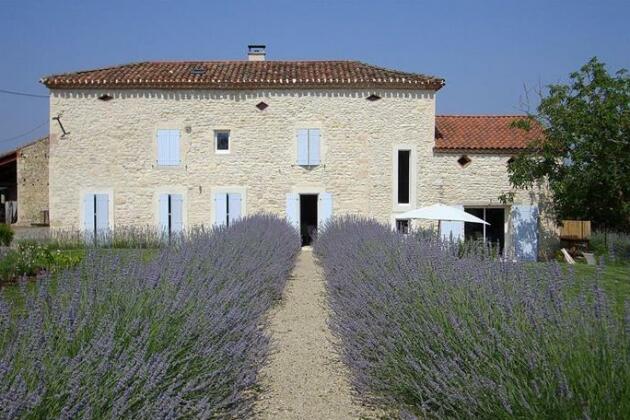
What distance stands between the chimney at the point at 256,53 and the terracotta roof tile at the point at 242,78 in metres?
1.69

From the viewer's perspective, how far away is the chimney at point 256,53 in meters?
20.0

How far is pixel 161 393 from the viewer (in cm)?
290

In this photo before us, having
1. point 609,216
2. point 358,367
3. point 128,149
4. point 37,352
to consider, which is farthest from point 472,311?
point 128,149

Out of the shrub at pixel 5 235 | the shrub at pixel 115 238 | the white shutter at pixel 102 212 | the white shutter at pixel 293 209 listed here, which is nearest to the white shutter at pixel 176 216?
the shrub at pixel 115 238

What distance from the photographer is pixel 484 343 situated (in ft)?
10.6

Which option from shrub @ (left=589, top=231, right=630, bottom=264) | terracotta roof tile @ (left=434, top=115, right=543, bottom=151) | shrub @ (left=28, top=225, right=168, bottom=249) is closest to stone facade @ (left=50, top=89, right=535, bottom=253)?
shrub @ (left=28, top=225, right=168, bottom=249)

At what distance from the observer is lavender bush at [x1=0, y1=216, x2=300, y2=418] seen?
2506 millimetres

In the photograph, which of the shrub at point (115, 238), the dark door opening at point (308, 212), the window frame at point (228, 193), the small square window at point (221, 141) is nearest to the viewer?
the shrub at point (115, 238)

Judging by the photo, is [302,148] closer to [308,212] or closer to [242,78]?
[308,212]

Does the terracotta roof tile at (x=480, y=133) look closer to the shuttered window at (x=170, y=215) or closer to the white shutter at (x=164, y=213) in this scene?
the shuttered window at (x=170, y=215)

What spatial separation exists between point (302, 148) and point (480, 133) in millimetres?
4960

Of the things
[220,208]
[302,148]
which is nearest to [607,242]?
[302,148]

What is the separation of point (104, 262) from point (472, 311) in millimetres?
2545

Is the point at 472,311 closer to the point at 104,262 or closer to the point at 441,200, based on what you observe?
the point at 104,262
